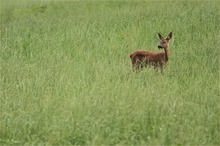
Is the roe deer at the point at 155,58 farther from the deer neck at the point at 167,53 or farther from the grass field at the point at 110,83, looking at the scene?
the grass field at the point at 110,83

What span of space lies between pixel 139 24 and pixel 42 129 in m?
7.49

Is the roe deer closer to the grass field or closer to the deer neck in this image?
the deer neck

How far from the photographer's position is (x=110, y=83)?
7957 millimetres

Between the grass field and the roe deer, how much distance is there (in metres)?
0.19

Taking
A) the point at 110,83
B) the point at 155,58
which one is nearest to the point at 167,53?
the point at 155,58

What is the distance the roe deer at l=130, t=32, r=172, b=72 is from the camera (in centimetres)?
939

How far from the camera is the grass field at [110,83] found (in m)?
6.18

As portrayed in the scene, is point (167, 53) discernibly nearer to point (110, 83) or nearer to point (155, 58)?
point (155, 58)

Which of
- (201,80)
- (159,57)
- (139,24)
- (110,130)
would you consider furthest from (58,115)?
(139,24)

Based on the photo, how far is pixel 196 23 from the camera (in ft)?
41.6

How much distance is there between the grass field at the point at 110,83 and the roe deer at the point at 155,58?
19 cm

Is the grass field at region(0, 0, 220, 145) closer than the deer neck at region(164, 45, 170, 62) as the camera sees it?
Yes

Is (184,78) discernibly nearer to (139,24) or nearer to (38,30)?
(139,24)

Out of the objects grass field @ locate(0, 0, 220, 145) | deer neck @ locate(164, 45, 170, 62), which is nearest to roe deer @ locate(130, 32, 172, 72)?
deer neck @ locate(164, 45, 170, 62)
